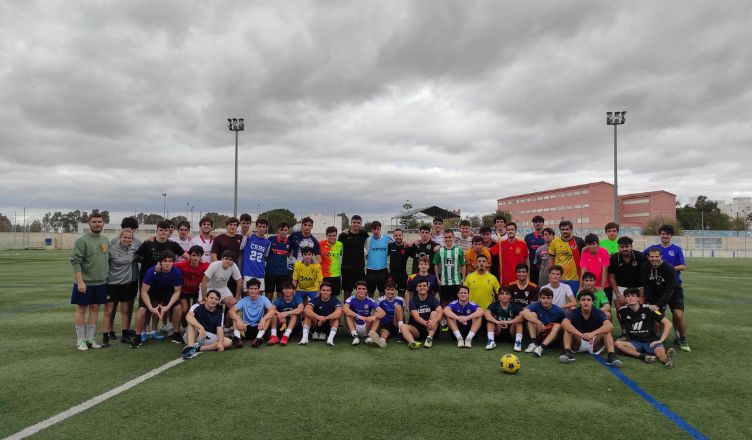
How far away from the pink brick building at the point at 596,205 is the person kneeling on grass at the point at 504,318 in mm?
75813

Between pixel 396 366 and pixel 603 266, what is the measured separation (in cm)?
375

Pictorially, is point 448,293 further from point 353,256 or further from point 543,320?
point 353,256

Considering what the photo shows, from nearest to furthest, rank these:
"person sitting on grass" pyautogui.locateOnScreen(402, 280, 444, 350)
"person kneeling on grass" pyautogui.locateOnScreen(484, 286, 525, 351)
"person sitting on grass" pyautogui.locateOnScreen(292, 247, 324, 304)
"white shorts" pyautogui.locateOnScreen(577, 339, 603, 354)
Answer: "white shorts" pyautogui.locateOnScreen(577, 339, 603, 354)
"person kneeling on grass" pyautogui.locateOnScreen(484, 286, 525, 351)
"person sitting on grass" pyautogui.locateOnScreen(402, 280, 444, 350)
"person sitting on grass" pyautogui.locateOnScreen(292, 247, 324, 304)

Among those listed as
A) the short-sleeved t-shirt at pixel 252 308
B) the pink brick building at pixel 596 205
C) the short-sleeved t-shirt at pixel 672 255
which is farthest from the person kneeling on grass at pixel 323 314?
the pink brick building at pixel 596 205

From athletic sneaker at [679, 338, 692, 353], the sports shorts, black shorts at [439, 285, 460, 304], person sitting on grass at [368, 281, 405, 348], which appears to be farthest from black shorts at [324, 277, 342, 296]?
athletic sneaker at [679, 338, 692, 353]

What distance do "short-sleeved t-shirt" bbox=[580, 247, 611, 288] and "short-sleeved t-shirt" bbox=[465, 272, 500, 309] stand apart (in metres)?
1.41

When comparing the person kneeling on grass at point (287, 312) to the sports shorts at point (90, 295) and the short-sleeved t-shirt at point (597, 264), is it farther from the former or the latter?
the short-sleeved t-shirt at point (597, 264)

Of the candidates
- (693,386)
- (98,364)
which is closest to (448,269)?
(693,386)

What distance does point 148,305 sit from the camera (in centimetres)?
670

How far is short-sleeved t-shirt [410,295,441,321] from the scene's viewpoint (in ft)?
23.4

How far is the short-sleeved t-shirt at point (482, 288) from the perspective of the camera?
717 centimetres

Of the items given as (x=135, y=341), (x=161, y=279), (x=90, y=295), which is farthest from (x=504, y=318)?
(x=90, y=295)

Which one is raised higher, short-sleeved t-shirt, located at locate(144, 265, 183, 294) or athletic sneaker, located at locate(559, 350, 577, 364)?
short-sleeved t-shirt, located at locate(144, 265, 183, 294)

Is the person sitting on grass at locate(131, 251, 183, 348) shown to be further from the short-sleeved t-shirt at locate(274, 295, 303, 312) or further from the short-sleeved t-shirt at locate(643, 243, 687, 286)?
the short-sleeved t-shirt at locate(643, 243, 687, 286)
